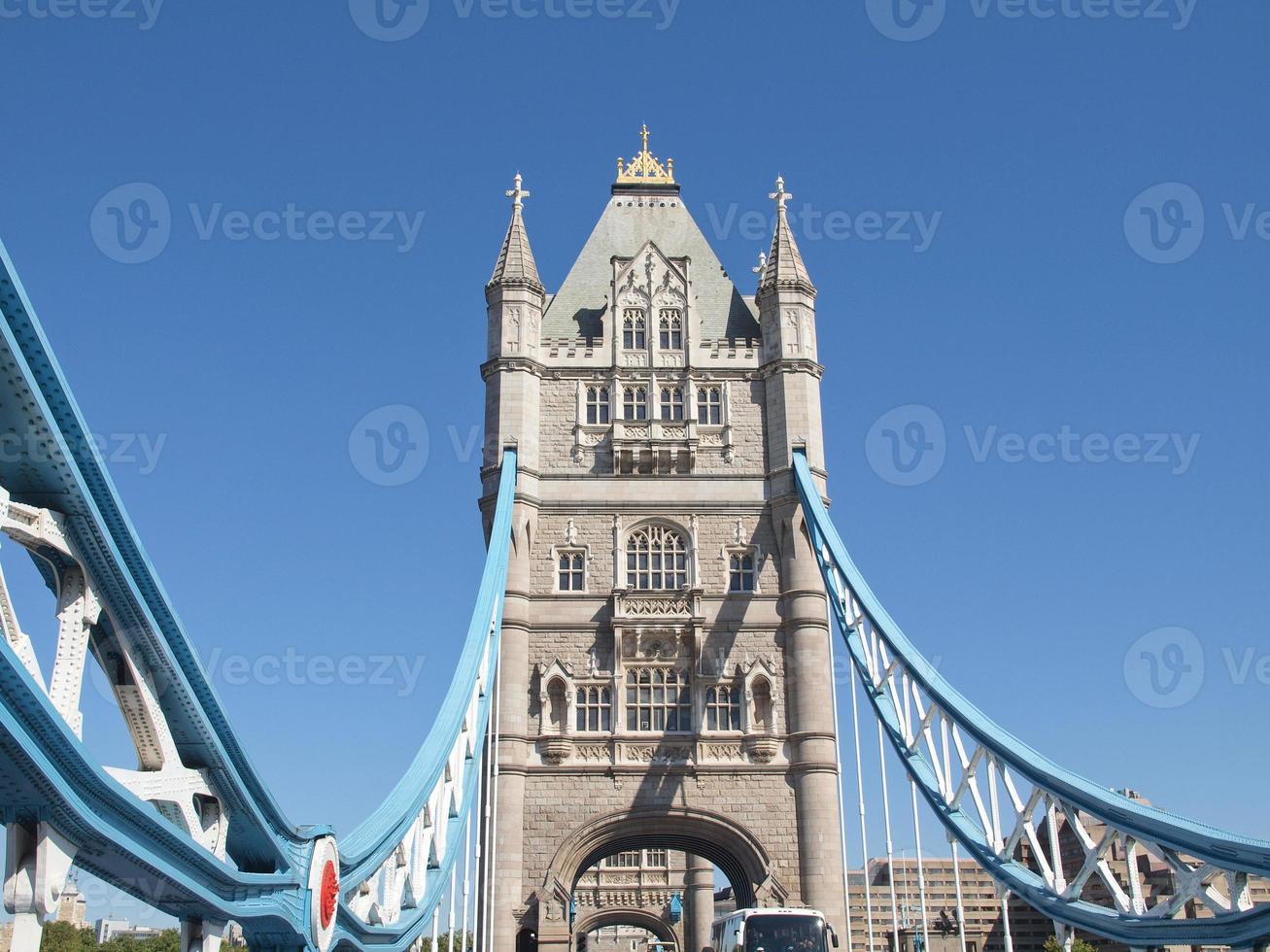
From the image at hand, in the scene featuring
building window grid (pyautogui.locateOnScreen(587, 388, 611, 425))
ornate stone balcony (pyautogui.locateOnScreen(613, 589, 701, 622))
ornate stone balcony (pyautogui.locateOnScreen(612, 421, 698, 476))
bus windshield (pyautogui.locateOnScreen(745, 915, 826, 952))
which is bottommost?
bus windshield (pyautogui.locateOnScreen(745, 915, 826, 952))

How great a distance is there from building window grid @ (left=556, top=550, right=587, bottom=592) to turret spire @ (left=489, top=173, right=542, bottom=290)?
702 centimetres

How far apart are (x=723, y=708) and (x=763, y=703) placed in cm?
89

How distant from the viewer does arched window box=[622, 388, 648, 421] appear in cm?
3219

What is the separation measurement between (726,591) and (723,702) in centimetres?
255

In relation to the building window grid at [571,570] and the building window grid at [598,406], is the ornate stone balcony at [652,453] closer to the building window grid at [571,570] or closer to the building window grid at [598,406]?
the building window grid at [598,406]

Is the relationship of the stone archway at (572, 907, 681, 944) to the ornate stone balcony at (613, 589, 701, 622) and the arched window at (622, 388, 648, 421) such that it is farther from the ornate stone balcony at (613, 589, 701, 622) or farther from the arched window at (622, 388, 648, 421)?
the arched window at (622, 388, 648, 421)

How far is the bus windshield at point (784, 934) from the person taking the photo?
72.1 feet

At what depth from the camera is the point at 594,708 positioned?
2911 centimetres

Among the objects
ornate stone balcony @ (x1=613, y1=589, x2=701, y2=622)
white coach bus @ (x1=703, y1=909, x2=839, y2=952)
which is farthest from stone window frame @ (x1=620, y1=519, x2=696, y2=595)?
white coach bus @ (x1=703, y1=909, x2=839, y2=952)

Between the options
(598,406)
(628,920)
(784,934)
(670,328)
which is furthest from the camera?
(628,920)

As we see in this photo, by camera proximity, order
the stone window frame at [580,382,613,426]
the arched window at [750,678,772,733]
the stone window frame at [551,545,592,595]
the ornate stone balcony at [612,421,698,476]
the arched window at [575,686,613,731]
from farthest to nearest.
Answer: the stone window frame at [580,382,613,426]
the ornate stone balcony at [612,421,698,476]
the stone window frame at [551,545,592,595]
the arched window at [575,686,613,731]
the arched window at [750,678,772,733]

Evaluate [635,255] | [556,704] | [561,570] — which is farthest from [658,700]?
[635,255]

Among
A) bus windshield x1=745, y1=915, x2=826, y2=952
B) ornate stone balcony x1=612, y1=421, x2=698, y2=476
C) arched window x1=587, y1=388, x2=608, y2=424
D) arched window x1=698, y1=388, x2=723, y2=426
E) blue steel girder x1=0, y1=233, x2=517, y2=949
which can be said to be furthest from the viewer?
arched window x1=698, y1=388, x2=723, y2=426

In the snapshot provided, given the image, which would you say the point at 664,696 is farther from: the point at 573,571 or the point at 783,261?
the point at 783,261
